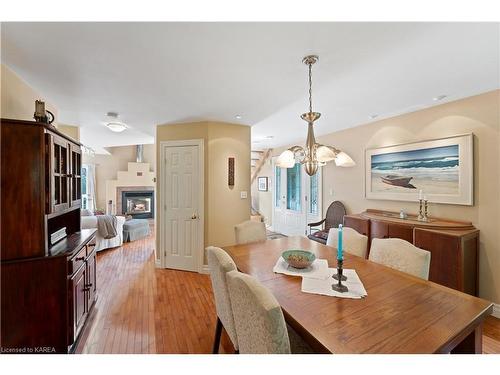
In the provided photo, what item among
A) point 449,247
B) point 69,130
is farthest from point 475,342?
point 69,130

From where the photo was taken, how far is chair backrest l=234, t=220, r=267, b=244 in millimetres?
2523

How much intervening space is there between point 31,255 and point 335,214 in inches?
159

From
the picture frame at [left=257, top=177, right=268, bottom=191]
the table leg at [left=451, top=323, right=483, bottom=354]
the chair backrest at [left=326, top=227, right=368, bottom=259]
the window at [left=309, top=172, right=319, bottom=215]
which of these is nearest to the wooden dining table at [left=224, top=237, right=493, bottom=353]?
the table leg at [left=451, top=323, right=483, bottom=354]

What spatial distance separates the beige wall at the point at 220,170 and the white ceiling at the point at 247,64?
0.59 m

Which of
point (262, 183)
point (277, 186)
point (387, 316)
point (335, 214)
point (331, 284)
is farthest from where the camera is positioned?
point (262, 183)

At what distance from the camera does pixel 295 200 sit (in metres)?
5.63

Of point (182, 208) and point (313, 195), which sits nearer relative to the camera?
point (182, 208)

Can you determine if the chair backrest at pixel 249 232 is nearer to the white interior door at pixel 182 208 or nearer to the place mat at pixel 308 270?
the place mat at pixel 308 270

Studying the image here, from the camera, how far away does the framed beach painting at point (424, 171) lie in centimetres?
252

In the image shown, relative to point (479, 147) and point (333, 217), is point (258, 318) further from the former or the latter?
point (333, 217)

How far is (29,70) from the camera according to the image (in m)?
1.90

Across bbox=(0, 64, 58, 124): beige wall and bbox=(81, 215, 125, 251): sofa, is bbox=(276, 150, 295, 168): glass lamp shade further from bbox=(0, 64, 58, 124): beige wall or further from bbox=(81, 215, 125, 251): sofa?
bbox=(81, 215, 125, 251): sofa

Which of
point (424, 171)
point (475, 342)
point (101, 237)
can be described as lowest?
point (101, 237)
